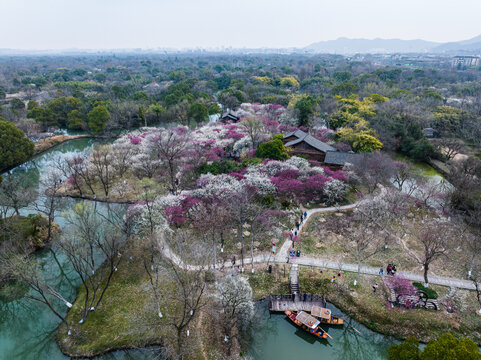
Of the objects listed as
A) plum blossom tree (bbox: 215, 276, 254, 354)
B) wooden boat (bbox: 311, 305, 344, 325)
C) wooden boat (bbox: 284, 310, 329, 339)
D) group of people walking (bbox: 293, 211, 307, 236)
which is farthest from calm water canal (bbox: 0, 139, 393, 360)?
group of people walking (bbox: 293, 211, 307, 236)

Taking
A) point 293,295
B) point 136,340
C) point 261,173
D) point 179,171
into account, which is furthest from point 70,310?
point 261,173

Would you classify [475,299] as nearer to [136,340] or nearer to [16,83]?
[136,340]

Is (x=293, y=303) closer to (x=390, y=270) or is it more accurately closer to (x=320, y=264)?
(x=320, y=264)

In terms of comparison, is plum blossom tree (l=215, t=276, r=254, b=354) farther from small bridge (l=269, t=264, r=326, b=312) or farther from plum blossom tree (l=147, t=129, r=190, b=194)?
plum blossom tree (l=147, t=129, r=190, b=194)

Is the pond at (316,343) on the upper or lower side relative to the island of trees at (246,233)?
lower

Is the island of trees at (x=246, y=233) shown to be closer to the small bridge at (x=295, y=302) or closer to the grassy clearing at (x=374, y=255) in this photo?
the grassy clearing at (x=374, y=255)

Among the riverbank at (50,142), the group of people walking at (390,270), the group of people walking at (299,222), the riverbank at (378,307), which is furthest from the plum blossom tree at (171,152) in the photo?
the group of people walking at (390,270)

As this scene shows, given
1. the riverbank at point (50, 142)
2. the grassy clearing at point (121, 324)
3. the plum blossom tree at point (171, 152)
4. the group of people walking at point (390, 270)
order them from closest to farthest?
the grassy clearing at point (121, 324) → the group of people walking at point (390, 270) → the plum blossom tree at point (171, 152) → the riverbank at point (50, 142)

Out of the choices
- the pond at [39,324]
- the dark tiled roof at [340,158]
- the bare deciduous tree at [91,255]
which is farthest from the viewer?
the dark tiled roof at [340,158]
